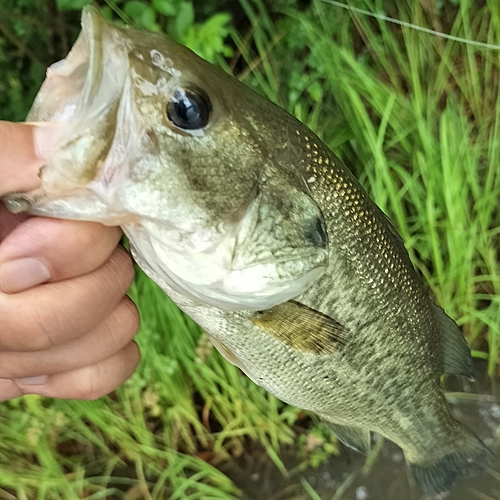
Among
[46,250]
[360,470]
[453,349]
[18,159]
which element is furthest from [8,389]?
[360,470]

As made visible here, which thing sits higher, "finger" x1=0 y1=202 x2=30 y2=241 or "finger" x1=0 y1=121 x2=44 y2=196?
"finger" x1=0 y1=121 x2=44 y2=196

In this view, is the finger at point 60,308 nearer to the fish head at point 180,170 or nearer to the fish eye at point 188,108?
the fish head at point 180,170

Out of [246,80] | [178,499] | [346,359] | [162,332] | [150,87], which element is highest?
[150,87]

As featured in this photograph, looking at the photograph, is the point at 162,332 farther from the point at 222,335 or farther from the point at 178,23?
the point at 178,23

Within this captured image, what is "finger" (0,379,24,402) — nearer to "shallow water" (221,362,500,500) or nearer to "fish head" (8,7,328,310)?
"fish head" (8,7,328,310)

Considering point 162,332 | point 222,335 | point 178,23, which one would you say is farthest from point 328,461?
point 178,23

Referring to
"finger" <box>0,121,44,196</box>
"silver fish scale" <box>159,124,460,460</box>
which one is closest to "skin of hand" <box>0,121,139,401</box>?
"finger" <box>0,121,44,196</box>

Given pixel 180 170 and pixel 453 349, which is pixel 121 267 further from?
pixel 453 349
